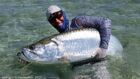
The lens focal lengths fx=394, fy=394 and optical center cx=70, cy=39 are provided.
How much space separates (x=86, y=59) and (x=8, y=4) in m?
6.52

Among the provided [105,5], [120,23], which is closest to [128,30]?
[120,23]

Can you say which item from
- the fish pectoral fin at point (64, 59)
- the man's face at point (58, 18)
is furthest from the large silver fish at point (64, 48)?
the man's face at point (58, 18)

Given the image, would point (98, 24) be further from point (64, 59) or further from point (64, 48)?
point (64, 59)

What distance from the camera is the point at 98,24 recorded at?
581 cm

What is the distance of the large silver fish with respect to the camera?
575cm

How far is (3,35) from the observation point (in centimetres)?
909

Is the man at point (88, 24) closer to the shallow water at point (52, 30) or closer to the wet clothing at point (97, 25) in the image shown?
the wet clothing at point (97, 25)

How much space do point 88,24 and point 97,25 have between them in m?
0.14

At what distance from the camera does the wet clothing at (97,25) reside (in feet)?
19.0

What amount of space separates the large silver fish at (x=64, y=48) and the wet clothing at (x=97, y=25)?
8 centimetres

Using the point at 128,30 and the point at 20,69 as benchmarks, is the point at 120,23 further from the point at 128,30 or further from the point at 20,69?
the point at 20,69

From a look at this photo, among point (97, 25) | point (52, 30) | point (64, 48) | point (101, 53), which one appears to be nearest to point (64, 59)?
point (64, 48)

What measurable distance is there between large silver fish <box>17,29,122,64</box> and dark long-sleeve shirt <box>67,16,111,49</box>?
86 millimetres

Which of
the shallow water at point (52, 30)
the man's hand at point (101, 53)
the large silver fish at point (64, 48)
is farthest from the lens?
the shallow water at point (52, 30)
